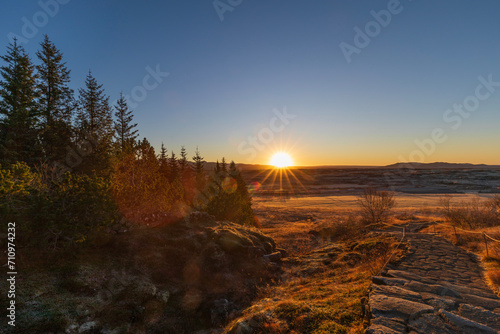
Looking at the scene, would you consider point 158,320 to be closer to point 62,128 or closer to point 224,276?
point 224,276

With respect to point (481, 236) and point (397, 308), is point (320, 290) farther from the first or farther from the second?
point (481, 236)

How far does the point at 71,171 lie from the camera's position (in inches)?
963

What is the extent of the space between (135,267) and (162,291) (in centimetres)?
177

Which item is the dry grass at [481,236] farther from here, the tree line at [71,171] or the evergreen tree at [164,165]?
the evergreen tree at [164,165]

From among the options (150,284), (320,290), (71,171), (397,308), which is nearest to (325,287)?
(320,290)

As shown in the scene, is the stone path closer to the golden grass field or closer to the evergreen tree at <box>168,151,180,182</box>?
the golden grass field

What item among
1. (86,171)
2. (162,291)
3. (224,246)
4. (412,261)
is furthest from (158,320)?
(86,171)

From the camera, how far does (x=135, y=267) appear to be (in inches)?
397

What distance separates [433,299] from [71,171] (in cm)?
3135

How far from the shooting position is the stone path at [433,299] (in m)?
4.48

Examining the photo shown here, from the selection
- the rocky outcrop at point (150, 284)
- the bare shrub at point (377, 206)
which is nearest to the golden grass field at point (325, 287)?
the rocky outcrop at point (150, 284)

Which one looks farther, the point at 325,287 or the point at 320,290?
the point at 325,287

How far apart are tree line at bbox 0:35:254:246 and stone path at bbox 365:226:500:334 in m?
11.0

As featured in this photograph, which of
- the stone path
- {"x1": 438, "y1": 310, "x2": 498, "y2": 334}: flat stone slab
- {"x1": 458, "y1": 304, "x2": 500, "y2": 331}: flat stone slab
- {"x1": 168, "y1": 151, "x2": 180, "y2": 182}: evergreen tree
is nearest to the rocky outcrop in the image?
the stone path
